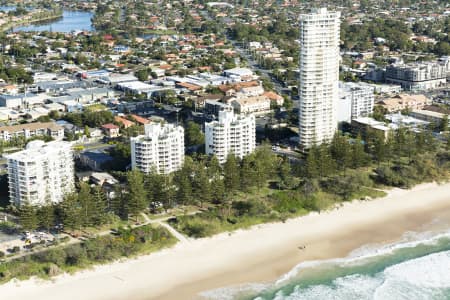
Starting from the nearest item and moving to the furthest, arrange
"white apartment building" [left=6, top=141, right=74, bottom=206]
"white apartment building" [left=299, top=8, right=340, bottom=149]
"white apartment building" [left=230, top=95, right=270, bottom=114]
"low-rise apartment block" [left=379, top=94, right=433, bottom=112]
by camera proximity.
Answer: "white apartment building" [left=6, top=141, right=74, bottom=206] → "white apartment building" [left=299, top=8, right=340, bottom=149] → "low-rise apartment block" [left=379, top=94, right=433, bottom=112] → "white apartment building" [left=230, top=95, right=270, bottom=114]

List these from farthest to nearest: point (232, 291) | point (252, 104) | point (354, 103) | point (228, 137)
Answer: point (252, 104) < point (354, 103) < point (228, 137) < point (232, 291)

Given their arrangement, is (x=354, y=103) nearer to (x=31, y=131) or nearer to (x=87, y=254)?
(x=31, y=131)

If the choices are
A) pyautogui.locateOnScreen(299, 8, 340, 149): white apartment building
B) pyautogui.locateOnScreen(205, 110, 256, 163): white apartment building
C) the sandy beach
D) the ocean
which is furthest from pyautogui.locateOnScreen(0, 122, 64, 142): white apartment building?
the ocean

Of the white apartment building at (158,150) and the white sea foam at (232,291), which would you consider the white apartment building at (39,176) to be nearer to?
the white apartment building at (158,150)

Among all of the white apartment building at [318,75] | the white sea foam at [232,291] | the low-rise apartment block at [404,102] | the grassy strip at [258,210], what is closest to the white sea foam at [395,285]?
the white sea foam at [232,291]

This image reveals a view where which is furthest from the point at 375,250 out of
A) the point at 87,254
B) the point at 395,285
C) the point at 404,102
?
the point at 404,102

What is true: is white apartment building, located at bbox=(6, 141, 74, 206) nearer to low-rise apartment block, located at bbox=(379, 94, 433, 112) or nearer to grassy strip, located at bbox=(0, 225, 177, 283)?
grassy strip, located at bbox=(0, 225, 177, 283)

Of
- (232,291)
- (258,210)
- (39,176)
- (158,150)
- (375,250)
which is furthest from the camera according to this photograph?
(158,150)
